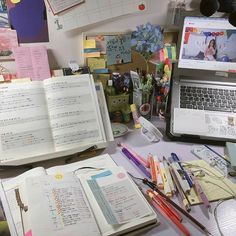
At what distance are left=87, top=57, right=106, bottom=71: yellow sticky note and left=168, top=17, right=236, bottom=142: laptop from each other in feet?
0.96

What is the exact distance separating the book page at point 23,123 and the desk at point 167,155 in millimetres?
64

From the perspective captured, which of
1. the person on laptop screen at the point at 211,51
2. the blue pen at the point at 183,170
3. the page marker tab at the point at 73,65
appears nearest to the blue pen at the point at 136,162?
the blue pen at the point at 183,170

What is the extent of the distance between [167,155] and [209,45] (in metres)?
0.48

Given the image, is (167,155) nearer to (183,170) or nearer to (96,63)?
(183,170)

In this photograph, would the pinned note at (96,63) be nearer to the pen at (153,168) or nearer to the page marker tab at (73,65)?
the page marker tab at (73,65)

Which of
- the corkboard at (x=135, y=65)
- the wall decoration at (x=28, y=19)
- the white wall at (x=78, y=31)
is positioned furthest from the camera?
the corkboard at (x=135, y=65)

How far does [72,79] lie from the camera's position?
1.00m

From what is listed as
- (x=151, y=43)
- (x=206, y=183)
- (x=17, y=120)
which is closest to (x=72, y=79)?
(x=17, y=120)

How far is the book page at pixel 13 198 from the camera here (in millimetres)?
703

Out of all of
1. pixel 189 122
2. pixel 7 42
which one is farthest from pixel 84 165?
pixel 7 42

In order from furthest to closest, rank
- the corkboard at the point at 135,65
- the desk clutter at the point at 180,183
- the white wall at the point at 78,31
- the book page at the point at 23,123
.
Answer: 1. the corkboard at the point at 135,65
2. the white wall at the point at 78,31
3. the book page at the point at 23,123
4. the desk clutter at the point at 180,183

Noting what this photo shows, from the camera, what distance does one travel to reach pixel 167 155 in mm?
1014

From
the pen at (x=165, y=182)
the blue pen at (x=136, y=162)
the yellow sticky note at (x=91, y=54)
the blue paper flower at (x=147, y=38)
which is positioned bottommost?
the pen at (x=165, y=182)

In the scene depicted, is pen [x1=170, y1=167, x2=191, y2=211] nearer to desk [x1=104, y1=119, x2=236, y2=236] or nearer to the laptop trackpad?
desk [x1=104, y1=119, x2=236, y2=236]
